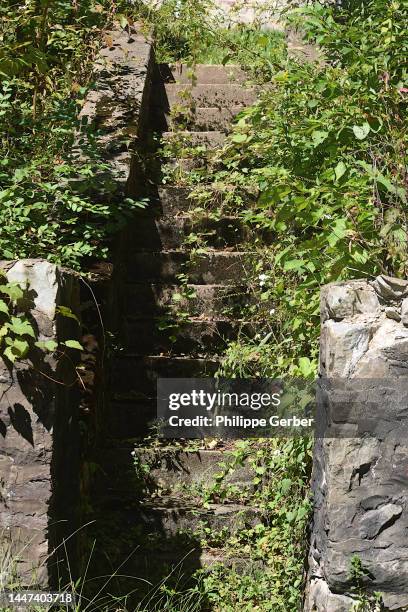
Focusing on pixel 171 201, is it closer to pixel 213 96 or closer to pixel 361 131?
pixel 213 96

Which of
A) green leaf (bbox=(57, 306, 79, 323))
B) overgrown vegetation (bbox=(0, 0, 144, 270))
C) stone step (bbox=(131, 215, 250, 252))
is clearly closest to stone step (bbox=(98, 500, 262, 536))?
overgrown vegetation (bbox=(0, 0, 144, 270))

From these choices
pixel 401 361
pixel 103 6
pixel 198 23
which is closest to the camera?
pixel 401 361

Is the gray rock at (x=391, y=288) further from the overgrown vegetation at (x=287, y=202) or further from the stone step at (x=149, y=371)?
the stone step at (x=149, y=371)

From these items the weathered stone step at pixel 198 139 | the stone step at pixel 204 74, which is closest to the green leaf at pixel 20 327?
the weathered stone step at pixel 198 139

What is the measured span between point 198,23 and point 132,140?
Result: 3.01 meters

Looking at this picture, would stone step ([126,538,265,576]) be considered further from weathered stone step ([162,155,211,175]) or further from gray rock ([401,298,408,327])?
weathered stone step ([162,155,211,175])

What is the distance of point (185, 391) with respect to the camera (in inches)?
176

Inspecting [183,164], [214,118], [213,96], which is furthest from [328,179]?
[213,96]

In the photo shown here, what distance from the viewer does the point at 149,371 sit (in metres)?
4.68

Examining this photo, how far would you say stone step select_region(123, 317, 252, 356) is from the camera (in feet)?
15.9

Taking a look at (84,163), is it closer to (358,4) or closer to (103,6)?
(358,4)

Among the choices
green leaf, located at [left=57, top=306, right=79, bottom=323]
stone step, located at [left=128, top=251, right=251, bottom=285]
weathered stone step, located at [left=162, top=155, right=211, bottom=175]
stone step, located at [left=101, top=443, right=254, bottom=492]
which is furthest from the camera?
weathered stone step, located at [left=162, top=155, right=211, bottom=175]

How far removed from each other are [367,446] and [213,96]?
4.54 meters

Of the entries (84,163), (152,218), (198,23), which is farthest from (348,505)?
(198,23)
